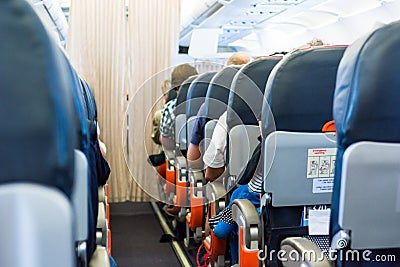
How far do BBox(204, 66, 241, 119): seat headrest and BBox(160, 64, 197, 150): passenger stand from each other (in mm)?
1233

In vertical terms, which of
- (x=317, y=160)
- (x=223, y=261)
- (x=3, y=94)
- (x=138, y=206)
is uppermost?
(x=3, y=94)

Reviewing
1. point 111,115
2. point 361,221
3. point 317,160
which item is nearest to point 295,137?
point 317,160

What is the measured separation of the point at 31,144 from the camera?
2.64ft

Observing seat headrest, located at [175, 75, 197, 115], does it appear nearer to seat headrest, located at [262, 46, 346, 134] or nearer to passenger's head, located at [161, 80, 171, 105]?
passenger's head, located at [161, 80, 171, 105]

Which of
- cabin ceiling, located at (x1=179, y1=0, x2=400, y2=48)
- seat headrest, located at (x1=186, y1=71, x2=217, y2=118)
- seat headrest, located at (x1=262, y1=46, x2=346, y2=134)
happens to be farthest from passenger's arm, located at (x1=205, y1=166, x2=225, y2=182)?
cabin ceiling, located at (x1=179, y1=0, x2=400, y2=48)

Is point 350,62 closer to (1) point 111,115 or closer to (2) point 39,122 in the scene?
(2) point 39,122

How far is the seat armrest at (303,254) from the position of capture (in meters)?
1.36

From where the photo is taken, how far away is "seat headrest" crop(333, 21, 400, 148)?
109 cm

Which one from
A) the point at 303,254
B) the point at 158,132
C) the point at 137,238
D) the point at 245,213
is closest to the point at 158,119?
the point at 158,132

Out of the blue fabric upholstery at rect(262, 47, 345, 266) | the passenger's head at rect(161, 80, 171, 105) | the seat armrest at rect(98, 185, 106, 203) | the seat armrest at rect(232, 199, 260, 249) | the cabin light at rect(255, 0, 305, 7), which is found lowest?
the seat armrest at rect(98, 185, 106, 203)

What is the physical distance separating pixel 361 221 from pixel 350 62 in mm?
402

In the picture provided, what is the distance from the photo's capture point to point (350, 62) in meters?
1.14

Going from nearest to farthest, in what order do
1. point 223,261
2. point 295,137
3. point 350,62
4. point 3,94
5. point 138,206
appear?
point 3,94, point 350,62, point 295,137, point 223,261, point 138,206

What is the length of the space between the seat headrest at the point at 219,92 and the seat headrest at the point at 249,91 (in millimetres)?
417
